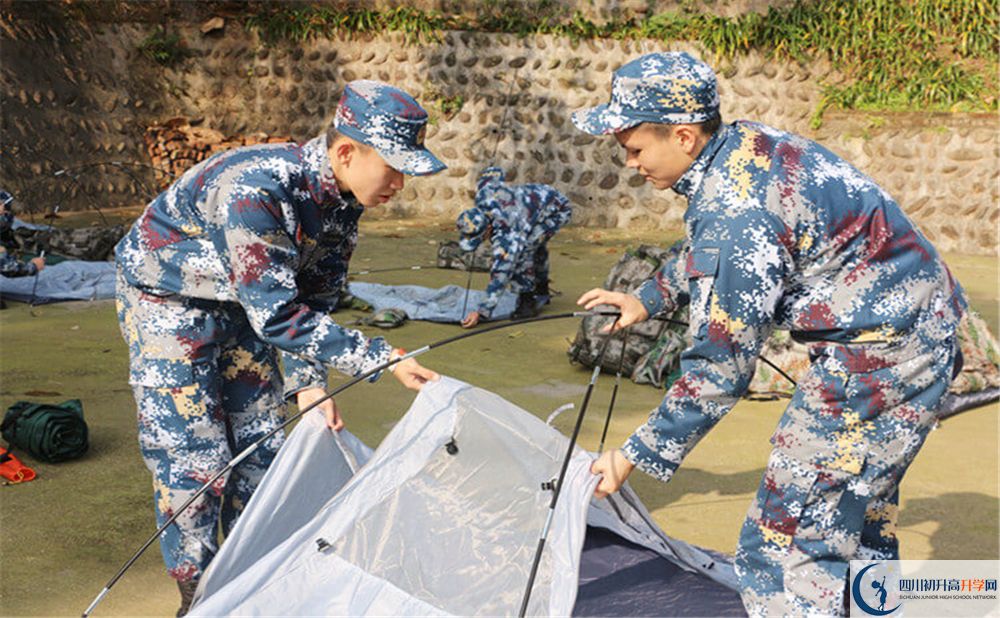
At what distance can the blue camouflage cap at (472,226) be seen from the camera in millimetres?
7609

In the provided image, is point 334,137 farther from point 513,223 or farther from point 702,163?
point 513,223

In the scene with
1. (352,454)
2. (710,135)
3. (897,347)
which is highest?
(710,135)

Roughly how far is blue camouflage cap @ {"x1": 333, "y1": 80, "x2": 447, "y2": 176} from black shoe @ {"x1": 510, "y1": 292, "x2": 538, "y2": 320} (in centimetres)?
507

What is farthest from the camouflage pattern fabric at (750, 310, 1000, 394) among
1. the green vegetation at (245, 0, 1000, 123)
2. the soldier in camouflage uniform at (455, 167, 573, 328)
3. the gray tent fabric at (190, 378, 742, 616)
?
the green vegetation at (245, 0, 1000, 123)

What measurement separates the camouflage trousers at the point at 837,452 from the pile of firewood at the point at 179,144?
10.7 m

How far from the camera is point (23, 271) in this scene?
785cm

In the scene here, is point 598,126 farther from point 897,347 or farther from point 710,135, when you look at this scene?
point 897,347

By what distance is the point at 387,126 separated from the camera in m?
2.65

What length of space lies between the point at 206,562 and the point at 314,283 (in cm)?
82

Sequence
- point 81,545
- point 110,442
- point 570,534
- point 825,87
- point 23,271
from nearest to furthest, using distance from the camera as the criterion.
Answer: point 570,534, point 81,545, point 110,442, point 23,271, point 825,87

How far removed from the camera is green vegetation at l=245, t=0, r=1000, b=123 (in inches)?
464

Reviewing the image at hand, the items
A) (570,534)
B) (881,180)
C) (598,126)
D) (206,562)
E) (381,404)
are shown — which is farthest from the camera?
(881,180)

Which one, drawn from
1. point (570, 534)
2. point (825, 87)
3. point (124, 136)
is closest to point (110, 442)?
point (570, 534)

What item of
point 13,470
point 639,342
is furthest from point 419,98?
point 13,470
